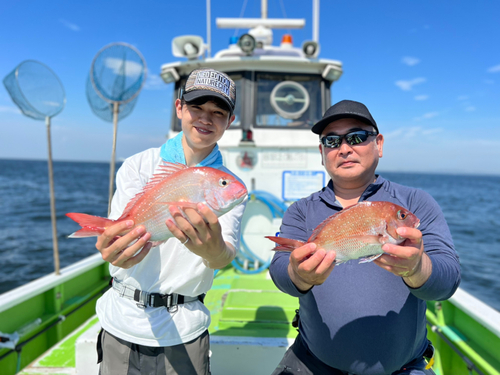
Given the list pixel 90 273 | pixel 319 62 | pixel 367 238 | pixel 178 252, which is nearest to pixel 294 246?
pixel 367 238

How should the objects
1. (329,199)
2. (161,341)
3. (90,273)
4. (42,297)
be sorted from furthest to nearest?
(90,273), (42,297), (329,199), (161,341)

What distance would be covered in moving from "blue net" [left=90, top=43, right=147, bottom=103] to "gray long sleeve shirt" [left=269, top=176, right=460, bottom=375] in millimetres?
3652

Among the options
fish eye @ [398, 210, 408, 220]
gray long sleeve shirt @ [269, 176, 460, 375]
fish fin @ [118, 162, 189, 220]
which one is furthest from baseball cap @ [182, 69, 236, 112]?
fish eye @ [398, 210, 408, 220]

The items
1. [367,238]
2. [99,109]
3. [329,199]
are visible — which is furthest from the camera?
[99,109]

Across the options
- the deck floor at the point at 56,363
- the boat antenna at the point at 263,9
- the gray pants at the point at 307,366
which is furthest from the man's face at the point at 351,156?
the boat antenna at the point at 263,9

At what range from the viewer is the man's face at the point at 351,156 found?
80.4 inches

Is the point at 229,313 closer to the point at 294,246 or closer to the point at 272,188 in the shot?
the point at 294,246

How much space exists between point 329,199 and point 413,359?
115cm

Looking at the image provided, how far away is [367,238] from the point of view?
1640 millimetres

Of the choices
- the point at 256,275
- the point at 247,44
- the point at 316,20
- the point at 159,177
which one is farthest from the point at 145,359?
the point at 316,20

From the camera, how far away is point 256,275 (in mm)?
5520

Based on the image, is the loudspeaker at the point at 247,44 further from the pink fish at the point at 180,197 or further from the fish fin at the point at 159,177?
the pink fish at the point at 180,197

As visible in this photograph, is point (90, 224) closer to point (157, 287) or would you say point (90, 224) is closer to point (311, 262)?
point (157, 287)

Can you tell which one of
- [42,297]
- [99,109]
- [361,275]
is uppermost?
[99,109]
